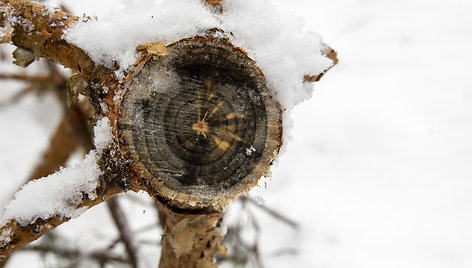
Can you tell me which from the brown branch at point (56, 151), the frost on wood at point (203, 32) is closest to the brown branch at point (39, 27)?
the frost on wood at point (203, 32)

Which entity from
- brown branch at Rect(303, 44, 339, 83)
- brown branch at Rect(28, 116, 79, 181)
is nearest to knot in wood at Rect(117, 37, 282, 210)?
brown branch at Rect(303, 44, 339, 83)

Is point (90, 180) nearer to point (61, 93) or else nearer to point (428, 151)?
point (61, 93)

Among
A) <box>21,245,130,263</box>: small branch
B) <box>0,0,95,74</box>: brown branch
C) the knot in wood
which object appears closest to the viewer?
the knot in wood

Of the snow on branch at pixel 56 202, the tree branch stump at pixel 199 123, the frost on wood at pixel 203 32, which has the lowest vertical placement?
the snow on branch at pixel 56 202

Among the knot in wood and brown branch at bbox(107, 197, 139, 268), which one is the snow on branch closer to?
the knot in wood

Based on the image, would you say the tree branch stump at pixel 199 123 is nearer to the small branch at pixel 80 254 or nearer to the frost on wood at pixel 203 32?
the frost on wood at pixel 203 32

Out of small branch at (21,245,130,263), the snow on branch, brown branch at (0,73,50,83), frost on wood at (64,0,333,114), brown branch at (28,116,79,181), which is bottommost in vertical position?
the snow on branch

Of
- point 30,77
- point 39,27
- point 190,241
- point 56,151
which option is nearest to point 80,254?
point 56,151
